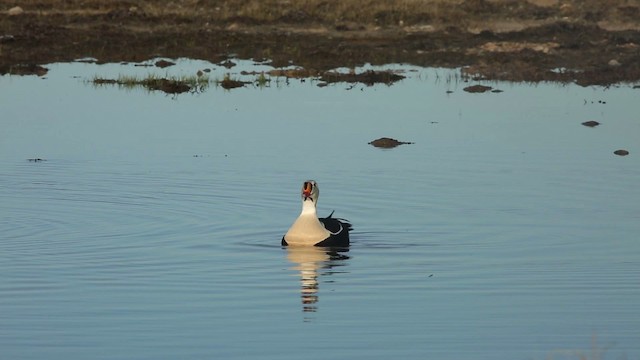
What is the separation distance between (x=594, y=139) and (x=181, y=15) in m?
31.8

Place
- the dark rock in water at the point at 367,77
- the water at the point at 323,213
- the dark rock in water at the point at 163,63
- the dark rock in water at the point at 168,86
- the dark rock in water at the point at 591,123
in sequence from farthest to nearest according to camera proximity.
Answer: the dark rock in water at the point at 163,63, the dark rock in water at the point at 367,77, the dark rock in water at the point at 168,86, the dark rock in water at the point at 591,123, the water at the point at 323,213

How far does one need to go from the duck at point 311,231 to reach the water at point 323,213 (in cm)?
19

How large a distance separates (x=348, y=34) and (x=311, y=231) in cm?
3630

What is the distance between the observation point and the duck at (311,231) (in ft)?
51.5

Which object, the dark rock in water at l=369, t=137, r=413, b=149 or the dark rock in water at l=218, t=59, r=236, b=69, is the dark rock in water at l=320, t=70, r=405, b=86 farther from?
the dark rock in water at l=369, t=137, r=413, b=149

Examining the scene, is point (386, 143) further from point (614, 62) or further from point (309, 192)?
point (614, 62)

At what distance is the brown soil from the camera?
42562 millimetres

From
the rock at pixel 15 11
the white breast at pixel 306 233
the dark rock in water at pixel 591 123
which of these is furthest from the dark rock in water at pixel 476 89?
the rock at pixel 15 11

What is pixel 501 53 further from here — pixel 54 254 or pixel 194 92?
pixel 54 254

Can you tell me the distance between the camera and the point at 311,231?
1575cm

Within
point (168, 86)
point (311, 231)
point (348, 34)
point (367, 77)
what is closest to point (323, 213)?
point (311, 231)

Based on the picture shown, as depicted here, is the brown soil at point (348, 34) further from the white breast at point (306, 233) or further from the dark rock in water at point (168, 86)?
the white breast at point (306, 233)

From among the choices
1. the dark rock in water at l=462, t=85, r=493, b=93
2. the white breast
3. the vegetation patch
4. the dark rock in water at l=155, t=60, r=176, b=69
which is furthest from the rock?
the white breast

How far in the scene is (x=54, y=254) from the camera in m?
15.0
